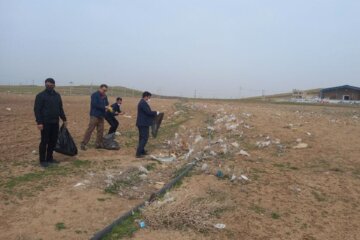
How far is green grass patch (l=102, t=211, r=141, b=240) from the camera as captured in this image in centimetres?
470

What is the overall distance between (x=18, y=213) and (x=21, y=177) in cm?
176

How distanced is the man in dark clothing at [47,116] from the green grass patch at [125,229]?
3.22 m

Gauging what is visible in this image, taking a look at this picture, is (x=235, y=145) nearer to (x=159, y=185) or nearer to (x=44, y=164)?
(x=159, y=185)

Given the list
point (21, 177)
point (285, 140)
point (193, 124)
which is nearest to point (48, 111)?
point (21, 177)

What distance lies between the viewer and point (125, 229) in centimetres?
489

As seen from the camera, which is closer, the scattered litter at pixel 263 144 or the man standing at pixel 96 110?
the man standing at pixel 96 110

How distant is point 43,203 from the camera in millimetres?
5680

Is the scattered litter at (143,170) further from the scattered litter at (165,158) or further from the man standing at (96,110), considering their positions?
the man standing at (96,110)

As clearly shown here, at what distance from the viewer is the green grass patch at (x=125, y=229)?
185 inches

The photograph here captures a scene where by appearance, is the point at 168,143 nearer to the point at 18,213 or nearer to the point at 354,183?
the point at 354,183

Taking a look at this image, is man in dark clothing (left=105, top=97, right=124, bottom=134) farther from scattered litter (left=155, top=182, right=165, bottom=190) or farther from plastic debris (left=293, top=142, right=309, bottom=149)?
plastic debris (left=293, top=142, right=309, bottom=149)

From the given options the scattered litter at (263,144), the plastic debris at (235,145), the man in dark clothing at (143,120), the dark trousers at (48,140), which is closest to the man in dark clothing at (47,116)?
the dark trousers at (48,140)

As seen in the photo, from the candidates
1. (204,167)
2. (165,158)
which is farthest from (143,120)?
(204,167)

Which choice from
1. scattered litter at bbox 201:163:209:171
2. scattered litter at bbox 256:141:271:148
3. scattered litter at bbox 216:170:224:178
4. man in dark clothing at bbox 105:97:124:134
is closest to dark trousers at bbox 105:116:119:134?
man in dark clothing at bbox 105:97:124:134
